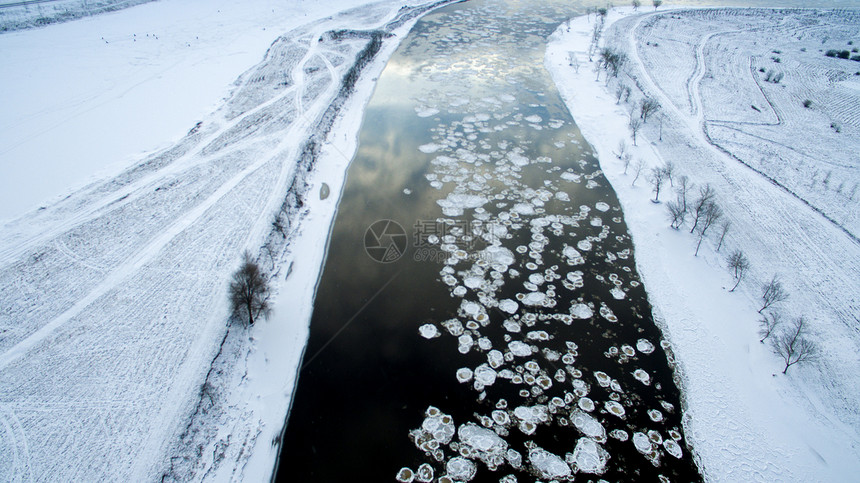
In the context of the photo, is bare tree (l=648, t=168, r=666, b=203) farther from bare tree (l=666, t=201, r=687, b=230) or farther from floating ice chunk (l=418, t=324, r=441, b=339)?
floating ice chunk (l=418, t=324, r=441, b=339)

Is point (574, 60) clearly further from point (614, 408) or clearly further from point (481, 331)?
point (614, 408)

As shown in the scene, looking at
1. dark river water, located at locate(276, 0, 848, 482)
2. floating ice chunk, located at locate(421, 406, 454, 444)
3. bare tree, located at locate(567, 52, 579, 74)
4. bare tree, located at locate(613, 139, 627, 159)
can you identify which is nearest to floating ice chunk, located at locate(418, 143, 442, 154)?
dark river water, located at locate(276, 0, 848, 482)

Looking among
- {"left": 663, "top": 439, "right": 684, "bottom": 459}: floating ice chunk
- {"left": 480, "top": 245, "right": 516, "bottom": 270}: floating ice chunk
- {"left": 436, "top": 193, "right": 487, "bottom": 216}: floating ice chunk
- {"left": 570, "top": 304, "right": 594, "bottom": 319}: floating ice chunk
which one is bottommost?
{"left": 663, "top": 439, "right": 684, "bottom": 459}: floating ice chunk

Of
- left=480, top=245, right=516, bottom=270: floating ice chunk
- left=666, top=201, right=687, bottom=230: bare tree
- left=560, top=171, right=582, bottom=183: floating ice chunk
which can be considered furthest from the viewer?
left=560, top=171, right=582, bottom=183: floating ice chunk

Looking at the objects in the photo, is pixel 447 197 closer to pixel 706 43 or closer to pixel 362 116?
pixel 362 116

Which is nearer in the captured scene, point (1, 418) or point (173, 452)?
point (173, 452)

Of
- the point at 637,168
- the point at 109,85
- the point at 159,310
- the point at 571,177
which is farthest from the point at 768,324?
the point at 109,85

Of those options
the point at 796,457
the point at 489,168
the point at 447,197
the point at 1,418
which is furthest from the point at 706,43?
the point at 1,418
